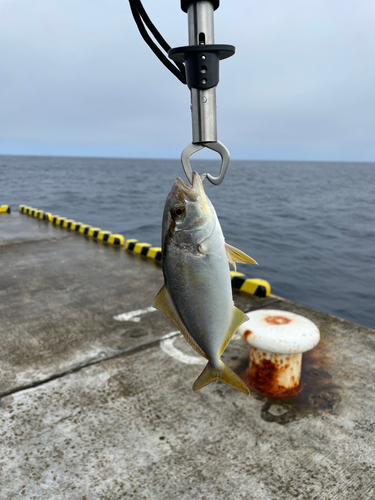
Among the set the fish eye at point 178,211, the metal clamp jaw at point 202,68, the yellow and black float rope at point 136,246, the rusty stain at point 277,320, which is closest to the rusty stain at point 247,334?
the rusty stain at point 277,320

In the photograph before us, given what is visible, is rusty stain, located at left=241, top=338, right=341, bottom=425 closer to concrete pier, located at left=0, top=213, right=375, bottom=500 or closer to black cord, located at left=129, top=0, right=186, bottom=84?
concrete pier, located at left=0, top=213, right=375, bottom=500

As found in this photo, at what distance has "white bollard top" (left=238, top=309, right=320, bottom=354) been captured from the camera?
4.07 metres

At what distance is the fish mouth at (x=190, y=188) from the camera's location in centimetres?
161

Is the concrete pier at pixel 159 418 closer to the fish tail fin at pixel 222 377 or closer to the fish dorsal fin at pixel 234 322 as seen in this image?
the fish tail fin at pixel 222 377

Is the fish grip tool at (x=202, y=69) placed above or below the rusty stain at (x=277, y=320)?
above

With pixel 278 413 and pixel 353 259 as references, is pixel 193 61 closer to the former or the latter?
pixel 278 413

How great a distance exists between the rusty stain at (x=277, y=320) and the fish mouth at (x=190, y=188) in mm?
3051

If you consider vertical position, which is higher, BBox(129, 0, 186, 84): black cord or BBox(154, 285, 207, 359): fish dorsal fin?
BBox(129, 0, 186, 84): black cord

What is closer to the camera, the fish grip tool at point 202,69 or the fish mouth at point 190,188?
the fish grip tool at point 202,69

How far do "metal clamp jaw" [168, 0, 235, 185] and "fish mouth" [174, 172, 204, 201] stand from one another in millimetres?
194

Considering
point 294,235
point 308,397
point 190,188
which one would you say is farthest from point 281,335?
point 294,235

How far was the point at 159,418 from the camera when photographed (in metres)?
3.94

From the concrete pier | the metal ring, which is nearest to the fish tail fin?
the metal ring

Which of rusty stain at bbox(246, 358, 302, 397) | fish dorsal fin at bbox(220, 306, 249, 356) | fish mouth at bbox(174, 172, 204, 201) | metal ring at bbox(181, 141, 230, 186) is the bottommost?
rusty stain at bbox(246, 358, 302, 397)
